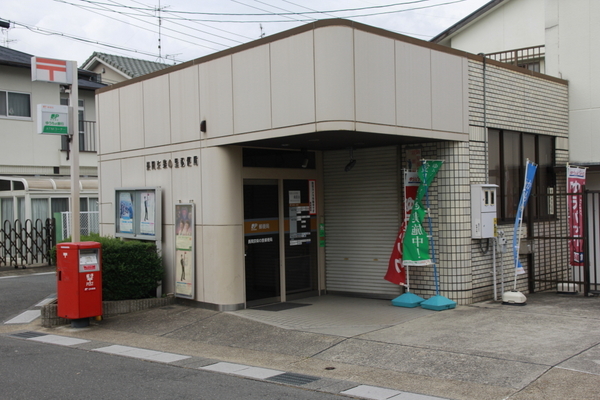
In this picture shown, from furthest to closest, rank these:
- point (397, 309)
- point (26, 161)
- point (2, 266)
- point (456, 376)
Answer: point (26, 161)
point (2, 266)
point (397, 309)
point (456, 376)

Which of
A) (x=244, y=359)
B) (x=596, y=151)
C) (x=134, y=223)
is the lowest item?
(x=244, y=359)

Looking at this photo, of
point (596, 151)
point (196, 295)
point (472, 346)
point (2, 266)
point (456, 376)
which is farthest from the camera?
point (2, 266)

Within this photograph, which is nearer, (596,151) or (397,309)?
(397,309)

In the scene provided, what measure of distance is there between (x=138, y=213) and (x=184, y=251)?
1746 millimetres

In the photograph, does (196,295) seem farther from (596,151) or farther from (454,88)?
(596,151)

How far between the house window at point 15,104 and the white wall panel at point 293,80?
16057 millimetres

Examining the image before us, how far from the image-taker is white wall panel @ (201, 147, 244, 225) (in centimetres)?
1123

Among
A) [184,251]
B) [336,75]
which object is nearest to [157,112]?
[184,251]

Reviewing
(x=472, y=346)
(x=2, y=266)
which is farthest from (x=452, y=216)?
(x=2, y=266)

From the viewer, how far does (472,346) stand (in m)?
8.33

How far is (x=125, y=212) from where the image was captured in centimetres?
1341

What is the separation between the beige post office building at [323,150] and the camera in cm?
966

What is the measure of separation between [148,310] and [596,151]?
404 inches

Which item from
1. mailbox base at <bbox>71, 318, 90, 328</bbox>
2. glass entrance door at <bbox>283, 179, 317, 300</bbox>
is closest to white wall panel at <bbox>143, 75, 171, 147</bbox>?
glass entrance door at <bbox>283, 179, 317, 300</bbox>
